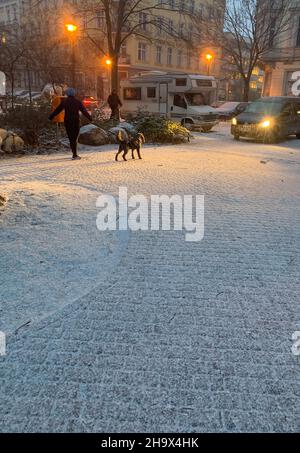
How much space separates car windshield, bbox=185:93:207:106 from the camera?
65.7 ft

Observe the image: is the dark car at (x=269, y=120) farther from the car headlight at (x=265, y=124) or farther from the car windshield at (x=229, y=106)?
the car windshield at (x=229, y=106)

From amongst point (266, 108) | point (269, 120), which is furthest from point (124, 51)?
point (269, 120)

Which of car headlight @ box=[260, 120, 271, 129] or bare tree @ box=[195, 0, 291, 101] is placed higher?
bare tree @ box=[195, 0, 291, 101]

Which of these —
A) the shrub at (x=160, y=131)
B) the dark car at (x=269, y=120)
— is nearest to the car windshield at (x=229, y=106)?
the dark car at (x=269, y=120)

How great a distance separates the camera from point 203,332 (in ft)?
10.1

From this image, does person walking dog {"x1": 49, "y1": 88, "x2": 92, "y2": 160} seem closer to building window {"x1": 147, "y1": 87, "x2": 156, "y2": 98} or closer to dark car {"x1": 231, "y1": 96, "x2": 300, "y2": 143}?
dark car {"x1": 231, "y1": 96, "x2": 300, "y2": 143}

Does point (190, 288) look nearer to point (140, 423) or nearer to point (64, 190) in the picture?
point (140, 423)

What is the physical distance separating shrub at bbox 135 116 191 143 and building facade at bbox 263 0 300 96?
24.9 m

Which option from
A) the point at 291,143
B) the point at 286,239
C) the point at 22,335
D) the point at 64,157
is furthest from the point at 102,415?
the point at 291,143

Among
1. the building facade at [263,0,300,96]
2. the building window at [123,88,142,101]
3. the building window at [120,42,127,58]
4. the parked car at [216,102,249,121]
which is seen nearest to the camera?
the building window at [123,88,142,101]

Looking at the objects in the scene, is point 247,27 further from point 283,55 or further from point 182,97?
point 182,97

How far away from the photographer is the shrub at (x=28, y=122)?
1295 centimetres

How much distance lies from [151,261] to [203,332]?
1440 millimetres

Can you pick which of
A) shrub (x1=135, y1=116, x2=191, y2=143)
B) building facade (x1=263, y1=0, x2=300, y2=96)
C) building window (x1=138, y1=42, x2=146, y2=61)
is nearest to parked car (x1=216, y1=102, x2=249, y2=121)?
building facade (x1=263, y1=0, x2=300, y2=96)
